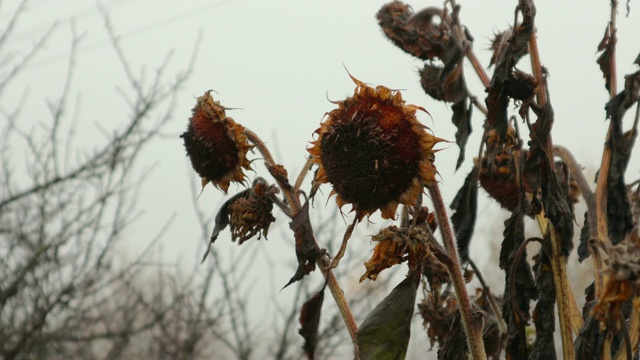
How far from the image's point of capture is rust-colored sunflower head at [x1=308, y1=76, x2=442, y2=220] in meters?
0.64

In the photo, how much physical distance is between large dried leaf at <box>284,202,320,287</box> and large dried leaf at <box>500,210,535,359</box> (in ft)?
0.62

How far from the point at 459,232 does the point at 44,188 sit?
207 cm

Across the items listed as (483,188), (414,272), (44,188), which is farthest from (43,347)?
(414,272)

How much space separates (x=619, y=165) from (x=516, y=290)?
6.0 inches

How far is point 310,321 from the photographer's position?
705mm

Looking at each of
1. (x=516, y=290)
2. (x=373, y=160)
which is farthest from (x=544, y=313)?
(x=373, y=160)

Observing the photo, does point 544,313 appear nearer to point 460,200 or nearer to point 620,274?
point 460,200

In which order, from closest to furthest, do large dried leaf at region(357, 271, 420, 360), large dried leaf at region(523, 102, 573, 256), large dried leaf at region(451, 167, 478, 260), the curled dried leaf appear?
1. the curled dried leaf
2. large dried leaf at region(357, 271, 420, 360)
3. large dried leaf at region(523, 102, 573, 256)
4. large dried leaf at region(451, 167, 478, 260)

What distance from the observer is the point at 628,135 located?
2.46 feet

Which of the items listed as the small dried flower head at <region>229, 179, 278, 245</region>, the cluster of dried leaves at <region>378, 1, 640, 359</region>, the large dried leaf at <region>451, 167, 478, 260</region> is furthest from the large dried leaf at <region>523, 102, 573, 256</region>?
the small dried flower head at <region>229, 179, 278, 245</region>

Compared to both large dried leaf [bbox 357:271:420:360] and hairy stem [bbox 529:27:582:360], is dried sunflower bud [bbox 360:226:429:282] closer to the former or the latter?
large dried leaf [bbox 357:271:420:360]

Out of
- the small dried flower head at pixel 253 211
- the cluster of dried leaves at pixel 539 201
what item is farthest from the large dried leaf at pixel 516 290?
the small dried flower head at pixel 253 211

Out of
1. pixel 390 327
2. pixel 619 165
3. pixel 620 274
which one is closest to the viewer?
pixel 620 274

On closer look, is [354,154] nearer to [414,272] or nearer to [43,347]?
[414,272]
